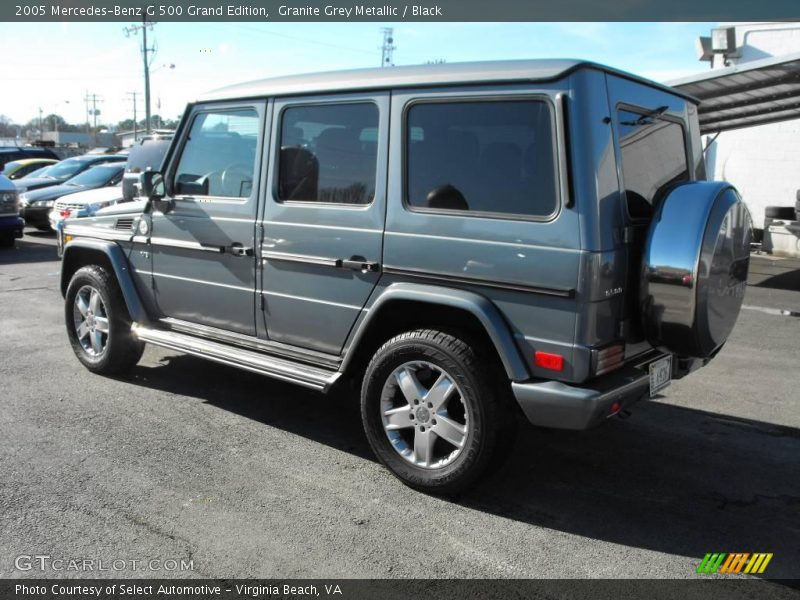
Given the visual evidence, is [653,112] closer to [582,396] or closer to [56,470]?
[582,396]

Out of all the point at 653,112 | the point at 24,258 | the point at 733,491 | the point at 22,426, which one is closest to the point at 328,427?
the point at 22,426

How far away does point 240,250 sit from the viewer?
4.46 m

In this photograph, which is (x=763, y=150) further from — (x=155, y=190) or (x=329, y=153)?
(x=155, y=190)

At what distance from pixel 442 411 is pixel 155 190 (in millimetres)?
2753

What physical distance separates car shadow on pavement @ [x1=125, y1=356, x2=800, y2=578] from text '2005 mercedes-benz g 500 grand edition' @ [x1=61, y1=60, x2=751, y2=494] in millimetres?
531

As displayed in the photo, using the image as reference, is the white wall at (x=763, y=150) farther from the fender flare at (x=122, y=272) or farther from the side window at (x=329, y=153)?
the fender flare at (x=122, y=272)

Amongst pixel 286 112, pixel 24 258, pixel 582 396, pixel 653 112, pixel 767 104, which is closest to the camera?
pixel 582 396

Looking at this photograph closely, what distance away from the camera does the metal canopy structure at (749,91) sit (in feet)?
29.0

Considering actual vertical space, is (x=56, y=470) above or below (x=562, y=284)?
below

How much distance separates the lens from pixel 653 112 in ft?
12.3

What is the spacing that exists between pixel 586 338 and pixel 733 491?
1.44 metres

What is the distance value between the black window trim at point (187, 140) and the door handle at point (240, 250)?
27 cm

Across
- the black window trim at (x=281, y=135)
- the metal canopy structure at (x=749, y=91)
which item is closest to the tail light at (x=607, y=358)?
the black window trim at (x=281, y=135)

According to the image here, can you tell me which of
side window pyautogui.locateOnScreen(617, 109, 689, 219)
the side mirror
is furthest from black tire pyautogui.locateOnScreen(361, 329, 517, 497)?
the side mirror
